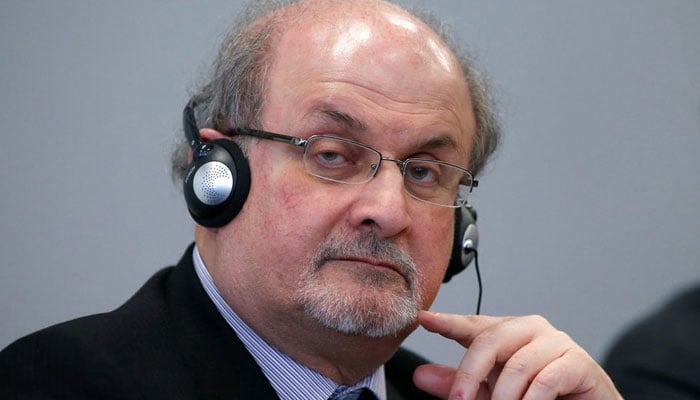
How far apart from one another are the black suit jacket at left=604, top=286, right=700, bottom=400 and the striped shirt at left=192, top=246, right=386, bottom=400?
3.94 ft

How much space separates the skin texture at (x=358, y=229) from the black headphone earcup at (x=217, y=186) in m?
0.03

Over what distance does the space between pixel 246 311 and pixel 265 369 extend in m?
0.13

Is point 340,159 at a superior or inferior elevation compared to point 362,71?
inferior

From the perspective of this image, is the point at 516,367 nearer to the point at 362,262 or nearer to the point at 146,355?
the point at 362,262

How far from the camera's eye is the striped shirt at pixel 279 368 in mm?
2010

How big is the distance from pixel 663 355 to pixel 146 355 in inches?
48.6

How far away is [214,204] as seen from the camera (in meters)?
1.97

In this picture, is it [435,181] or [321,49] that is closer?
→ [321,49]

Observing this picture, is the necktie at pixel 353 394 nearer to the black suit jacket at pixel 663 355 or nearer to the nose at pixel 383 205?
the nose at pixel 383 205

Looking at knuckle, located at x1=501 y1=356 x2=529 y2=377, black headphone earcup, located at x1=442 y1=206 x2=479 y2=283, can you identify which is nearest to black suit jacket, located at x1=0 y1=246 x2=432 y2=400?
knuckle, located at x1=501 y1=356 x2=529 y2=377

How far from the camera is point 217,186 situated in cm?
197

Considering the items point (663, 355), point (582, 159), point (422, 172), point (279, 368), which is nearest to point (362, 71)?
point (422, 172)

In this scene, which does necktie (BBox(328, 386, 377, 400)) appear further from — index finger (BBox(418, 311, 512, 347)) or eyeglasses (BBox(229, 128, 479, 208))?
eyeglasses (BBox(229, 128, 479, 208))

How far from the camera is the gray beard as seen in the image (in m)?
1.92
